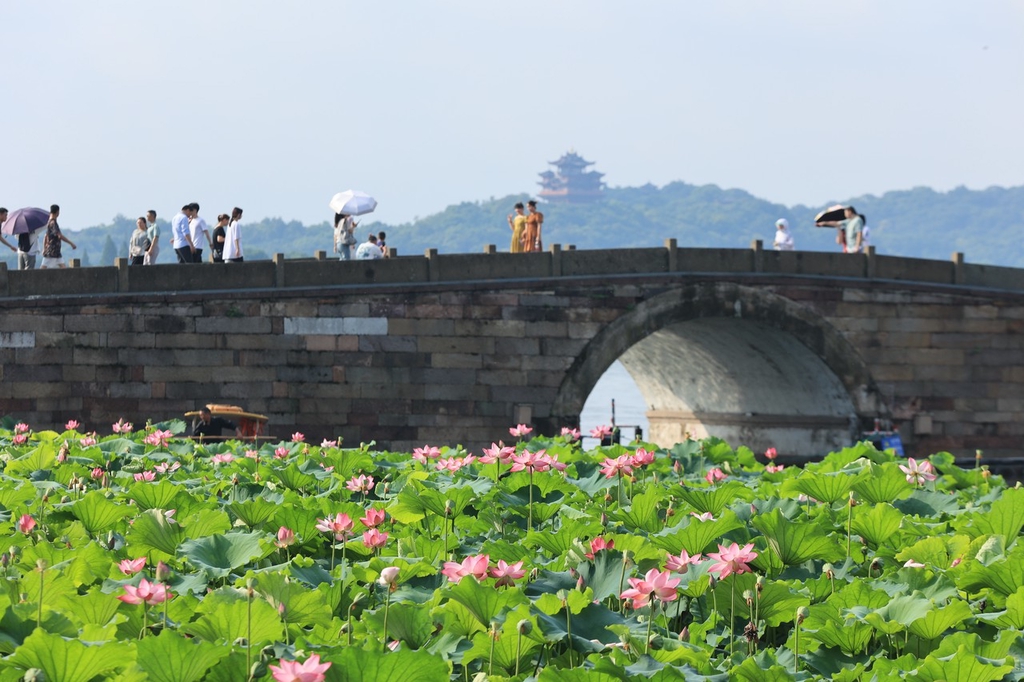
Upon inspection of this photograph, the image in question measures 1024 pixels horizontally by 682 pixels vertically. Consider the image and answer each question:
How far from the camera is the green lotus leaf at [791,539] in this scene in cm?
453

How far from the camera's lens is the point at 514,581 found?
410 cm

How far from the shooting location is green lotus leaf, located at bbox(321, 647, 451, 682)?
9.87 ft

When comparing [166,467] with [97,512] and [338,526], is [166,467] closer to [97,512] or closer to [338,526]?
[97,512]

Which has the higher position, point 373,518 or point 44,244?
point 44,244

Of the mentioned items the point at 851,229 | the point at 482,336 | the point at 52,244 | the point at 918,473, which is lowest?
the point at 918,473

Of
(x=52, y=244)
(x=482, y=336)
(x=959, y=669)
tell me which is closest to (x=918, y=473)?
(x=959, y=669)

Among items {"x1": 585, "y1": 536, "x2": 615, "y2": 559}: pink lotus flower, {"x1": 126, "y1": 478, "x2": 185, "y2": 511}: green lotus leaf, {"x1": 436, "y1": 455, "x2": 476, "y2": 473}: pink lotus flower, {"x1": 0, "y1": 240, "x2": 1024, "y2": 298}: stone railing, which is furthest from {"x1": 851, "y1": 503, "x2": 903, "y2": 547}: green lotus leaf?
{"x1": 0, "y1": 240, "x2": 1024, "y2": 298}: stone railing

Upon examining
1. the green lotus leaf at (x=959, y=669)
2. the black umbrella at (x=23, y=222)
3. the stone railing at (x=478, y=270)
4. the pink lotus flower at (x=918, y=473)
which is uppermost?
the black umbrella at (x=23, y=222)

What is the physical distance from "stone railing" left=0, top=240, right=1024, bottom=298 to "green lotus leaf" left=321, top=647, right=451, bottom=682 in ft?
55.6

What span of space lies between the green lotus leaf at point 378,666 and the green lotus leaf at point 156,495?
7.57ft

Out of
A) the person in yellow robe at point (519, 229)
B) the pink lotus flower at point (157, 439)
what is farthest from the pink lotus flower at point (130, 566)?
the person in yellow robe at point (519, 229)

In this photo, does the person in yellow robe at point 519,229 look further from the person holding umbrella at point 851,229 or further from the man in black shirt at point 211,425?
the man in black shirt at point 211,425

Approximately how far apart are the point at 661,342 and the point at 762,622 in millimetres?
22807

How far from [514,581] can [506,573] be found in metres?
0.18
